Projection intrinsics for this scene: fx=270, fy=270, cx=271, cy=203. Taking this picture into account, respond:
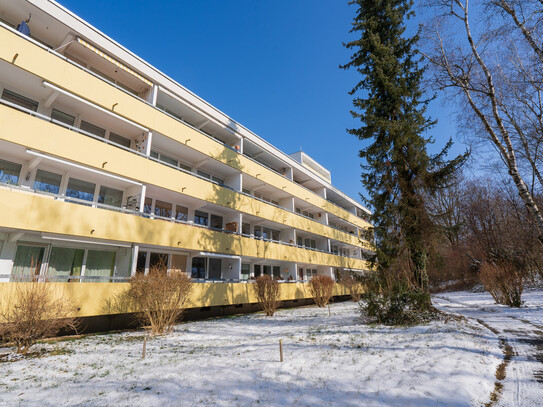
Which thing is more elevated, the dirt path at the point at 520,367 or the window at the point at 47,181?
the window at the point at 47,181

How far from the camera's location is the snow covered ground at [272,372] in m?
4.46

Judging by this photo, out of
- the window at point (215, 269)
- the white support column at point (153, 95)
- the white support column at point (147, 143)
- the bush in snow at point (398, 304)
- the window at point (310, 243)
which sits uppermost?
the white support column at point (153, 95)

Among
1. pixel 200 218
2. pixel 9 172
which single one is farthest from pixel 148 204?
pixel 9 172

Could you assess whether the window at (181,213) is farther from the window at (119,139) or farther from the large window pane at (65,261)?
the large window pane at (65,261)

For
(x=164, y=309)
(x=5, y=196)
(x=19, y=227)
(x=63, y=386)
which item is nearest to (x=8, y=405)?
(x=63, y=386)

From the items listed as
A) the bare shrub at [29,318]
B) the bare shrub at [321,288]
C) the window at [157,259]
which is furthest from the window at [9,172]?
the bare shrub at [321,288]

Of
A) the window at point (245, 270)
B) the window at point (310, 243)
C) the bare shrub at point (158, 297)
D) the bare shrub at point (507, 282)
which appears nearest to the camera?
the bare shrub at point (158, 297)

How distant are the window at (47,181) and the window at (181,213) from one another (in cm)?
603

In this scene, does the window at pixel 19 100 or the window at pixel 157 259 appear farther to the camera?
the window at pixel 157 259

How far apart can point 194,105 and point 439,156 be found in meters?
14.6

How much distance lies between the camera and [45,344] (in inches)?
337

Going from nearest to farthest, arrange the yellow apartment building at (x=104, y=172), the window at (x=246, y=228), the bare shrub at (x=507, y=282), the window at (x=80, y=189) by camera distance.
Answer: the yellow apartment building at (x=104, y=172) → the window at (x=80, y=189) → the bare shrub at (x=507, y=282) → the window at (x=246, y=228)

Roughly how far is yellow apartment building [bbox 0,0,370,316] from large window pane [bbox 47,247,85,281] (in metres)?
0.04

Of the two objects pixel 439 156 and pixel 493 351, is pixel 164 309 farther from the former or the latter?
pixel 439 156
